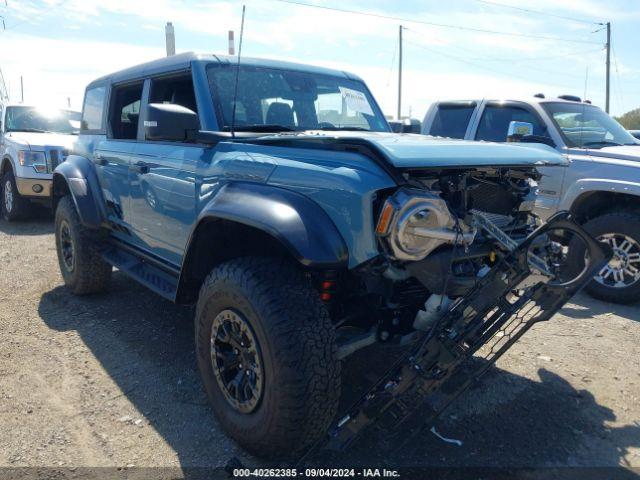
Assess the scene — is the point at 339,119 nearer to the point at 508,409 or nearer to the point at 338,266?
the point at 338,266

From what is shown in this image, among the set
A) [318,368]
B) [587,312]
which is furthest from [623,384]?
[318,368]

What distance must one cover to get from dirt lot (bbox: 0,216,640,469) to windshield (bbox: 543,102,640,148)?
6.05 feet

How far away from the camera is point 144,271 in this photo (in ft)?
13.7

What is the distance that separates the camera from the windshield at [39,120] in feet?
32.2

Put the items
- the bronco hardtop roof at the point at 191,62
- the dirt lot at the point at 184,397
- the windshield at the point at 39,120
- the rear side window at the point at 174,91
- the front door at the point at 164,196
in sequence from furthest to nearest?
the windshield at the point at 39,120 < the rear side window at the point at 174,91 < the bronco hardtop roof at the point at 191,62 < the front door at the point at 164,196 < the dirt lot at the point at 184,397

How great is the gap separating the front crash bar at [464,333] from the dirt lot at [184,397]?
0.49m

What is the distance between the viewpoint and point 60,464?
2.76 meters

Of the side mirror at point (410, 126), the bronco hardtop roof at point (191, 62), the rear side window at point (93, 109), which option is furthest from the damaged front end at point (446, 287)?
the rear side window at point (93, 109)

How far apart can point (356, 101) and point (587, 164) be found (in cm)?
263

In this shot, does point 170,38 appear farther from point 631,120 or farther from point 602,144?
point 631,120

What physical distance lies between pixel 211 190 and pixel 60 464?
63.3 inches

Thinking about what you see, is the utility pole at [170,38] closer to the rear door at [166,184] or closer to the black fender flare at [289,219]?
the rear door at [166,184]

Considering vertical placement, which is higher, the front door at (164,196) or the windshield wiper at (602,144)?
the windshield wiper at (602,144)

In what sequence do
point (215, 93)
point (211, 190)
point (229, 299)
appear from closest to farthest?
point (229, 299), point (211, 190), point (215, 93)
